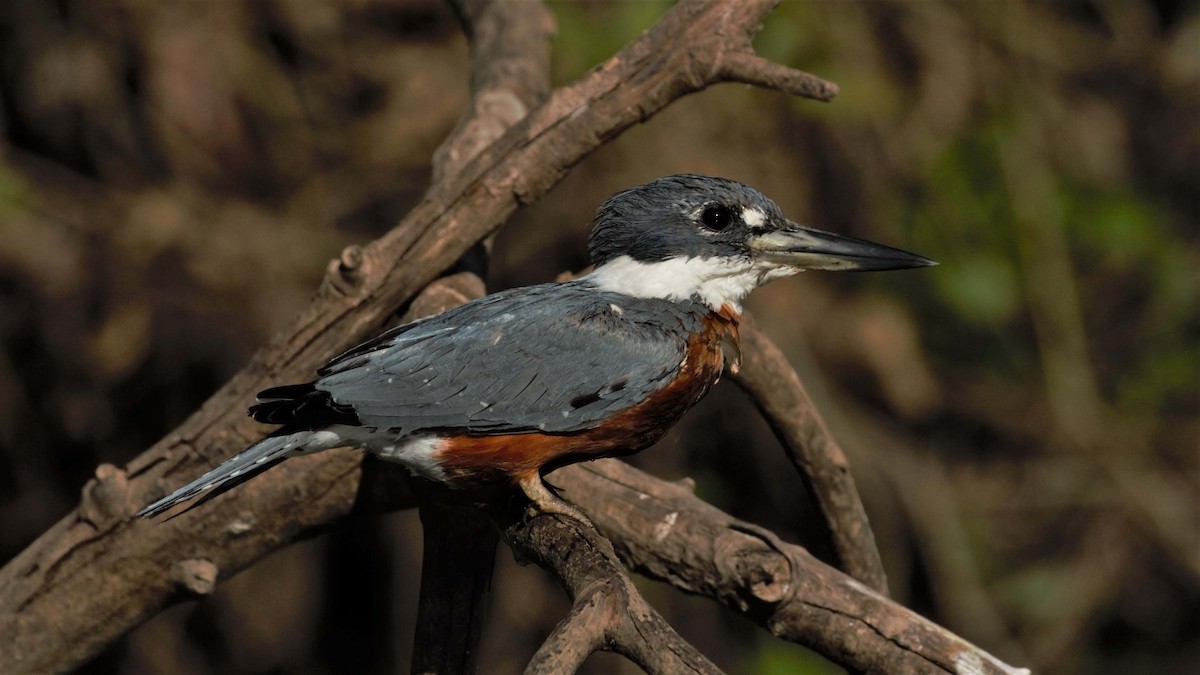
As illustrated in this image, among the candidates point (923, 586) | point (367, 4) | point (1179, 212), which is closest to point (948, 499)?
point (923, 586)

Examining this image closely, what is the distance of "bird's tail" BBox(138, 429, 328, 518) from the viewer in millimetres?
2318

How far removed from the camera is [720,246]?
2709 mm

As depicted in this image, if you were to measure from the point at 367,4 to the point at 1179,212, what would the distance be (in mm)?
3174

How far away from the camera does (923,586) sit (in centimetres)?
489

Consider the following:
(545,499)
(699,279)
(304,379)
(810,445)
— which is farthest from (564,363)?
(810,445)

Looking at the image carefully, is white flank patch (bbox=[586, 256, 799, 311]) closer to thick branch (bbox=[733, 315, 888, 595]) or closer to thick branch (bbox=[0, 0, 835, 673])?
thick branch (bbox=[733, 315, 888, 595])

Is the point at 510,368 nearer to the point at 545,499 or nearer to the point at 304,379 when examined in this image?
the point at 545,499

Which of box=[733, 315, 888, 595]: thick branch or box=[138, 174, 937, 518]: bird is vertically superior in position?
box=[138, 174, 937, 518]: bird

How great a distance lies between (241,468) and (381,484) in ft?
2.23

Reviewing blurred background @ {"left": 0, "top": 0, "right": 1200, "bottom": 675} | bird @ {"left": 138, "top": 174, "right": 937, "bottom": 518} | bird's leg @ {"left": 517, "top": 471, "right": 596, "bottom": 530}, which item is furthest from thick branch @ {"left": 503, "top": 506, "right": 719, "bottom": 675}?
blurred background @ {"left": 0, "top": 0, "right": 1200, "bottom": 675}

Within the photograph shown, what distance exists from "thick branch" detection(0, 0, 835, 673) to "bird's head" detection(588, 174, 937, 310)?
1.00 ft

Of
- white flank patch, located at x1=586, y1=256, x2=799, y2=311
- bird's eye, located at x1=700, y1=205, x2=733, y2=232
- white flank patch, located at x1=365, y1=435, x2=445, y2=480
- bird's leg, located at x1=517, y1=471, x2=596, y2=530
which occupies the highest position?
bird's eye, located at x1=700, y1=205, x2=733, y2=232

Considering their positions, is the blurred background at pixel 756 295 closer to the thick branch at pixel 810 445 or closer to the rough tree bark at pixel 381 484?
the thick branch at pixel 810 445

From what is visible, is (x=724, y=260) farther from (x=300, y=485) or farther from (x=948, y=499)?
(x=948, y=499)
